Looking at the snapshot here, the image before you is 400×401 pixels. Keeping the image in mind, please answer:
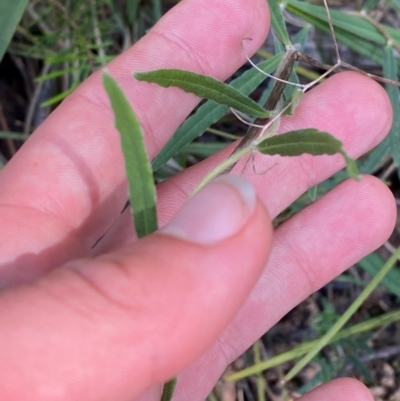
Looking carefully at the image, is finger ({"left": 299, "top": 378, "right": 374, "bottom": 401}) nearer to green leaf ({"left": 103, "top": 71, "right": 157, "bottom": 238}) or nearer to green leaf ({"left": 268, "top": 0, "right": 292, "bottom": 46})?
green leaf ({"left": 103, "top": 71, "right": 157, "bottom": 238})

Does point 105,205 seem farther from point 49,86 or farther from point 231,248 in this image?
point 49,86

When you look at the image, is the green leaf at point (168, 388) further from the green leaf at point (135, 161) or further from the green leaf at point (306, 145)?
the green leaf at point (306, 145)

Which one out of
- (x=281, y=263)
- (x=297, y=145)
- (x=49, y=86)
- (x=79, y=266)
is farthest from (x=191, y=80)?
(x=49, y=86)

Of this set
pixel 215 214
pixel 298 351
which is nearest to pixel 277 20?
pixel 215 214

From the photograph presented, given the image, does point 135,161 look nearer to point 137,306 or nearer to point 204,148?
point 137,306

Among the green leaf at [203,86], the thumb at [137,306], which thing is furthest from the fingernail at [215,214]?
the green leaf at [203,86]

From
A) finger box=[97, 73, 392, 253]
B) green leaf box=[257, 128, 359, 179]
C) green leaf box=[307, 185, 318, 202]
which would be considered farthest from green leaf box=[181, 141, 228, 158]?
green leaf box=[257, 128, 359, 179]

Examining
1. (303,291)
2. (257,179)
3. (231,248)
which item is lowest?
(303,291)
